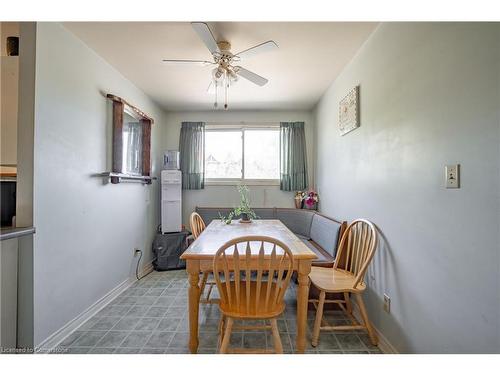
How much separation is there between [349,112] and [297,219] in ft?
5.87

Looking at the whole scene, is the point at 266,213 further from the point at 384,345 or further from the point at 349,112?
the point at 384,345

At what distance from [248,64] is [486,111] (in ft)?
6.59

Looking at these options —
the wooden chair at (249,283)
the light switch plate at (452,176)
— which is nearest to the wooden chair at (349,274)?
the wooden chair at (249,283)

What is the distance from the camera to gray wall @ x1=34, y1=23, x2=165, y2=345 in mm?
1639

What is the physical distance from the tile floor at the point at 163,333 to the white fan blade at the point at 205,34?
230 centimetres

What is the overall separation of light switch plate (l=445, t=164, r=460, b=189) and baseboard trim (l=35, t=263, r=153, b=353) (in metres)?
2.75

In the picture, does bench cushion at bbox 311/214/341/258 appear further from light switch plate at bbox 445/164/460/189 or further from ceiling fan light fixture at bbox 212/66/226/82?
ceiling fan light fixture at bbox 212/66/226/82

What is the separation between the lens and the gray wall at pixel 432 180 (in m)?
0.96

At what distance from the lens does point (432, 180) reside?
126 cm

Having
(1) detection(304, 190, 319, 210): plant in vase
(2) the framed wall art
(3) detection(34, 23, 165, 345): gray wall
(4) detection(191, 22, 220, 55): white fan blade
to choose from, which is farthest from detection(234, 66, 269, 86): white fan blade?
(1) detection(304, 190, 319, 210): plant in vase

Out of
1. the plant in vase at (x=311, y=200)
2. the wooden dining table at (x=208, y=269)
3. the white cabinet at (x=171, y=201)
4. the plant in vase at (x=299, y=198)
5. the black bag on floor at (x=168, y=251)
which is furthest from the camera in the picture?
the plant in vase at (x=299, y=198)

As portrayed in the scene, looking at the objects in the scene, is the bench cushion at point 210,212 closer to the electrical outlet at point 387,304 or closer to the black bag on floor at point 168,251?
the black bag on floor at point 168,251

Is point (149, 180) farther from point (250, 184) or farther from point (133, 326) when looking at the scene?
point (133, 326)

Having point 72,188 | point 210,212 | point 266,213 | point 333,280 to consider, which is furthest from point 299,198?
point 72,188
